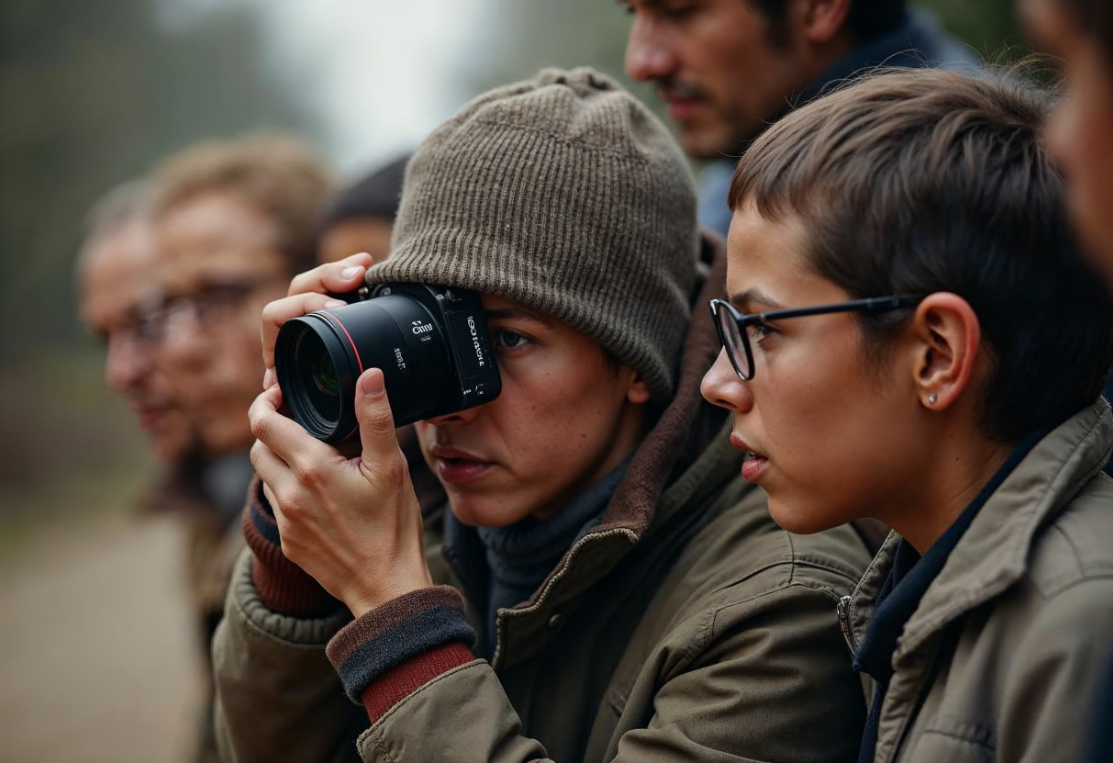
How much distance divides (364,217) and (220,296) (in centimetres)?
59

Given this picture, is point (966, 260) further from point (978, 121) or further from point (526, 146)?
point (526, 146)

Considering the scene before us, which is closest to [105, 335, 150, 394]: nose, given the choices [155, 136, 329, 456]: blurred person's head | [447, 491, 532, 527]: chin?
[155, 136, 329, 456]: blurred person's head

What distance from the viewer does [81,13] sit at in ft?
46.0

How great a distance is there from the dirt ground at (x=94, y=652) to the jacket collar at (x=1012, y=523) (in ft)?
15.9

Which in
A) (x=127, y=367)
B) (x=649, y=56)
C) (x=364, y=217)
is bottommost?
(x=127, y=367)

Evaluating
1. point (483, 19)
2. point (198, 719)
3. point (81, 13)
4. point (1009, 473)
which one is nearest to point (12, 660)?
point (198, 719)

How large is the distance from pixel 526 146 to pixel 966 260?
90 cm

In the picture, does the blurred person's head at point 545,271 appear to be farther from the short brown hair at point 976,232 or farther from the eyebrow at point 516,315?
the short brown hair at point 976,232

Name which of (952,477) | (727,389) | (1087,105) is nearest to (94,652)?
(727,389)

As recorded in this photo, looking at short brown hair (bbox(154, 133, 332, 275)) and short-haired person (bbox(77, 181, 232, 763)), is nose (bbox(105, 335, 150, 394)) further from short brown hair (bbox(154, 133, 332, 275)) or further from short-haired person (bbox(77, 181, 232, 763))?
short brown hair (bbox(154, 133, 332, 275))

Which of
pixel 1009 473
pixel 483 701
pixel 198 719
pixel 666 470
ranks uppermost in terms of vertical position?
pixel 1009 473

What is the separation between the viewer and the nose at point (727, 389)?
169 cm

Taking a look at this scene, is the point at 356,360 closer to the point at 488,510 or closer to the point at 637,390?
the point at 488,510

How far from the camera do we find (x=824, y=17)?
318 cm
